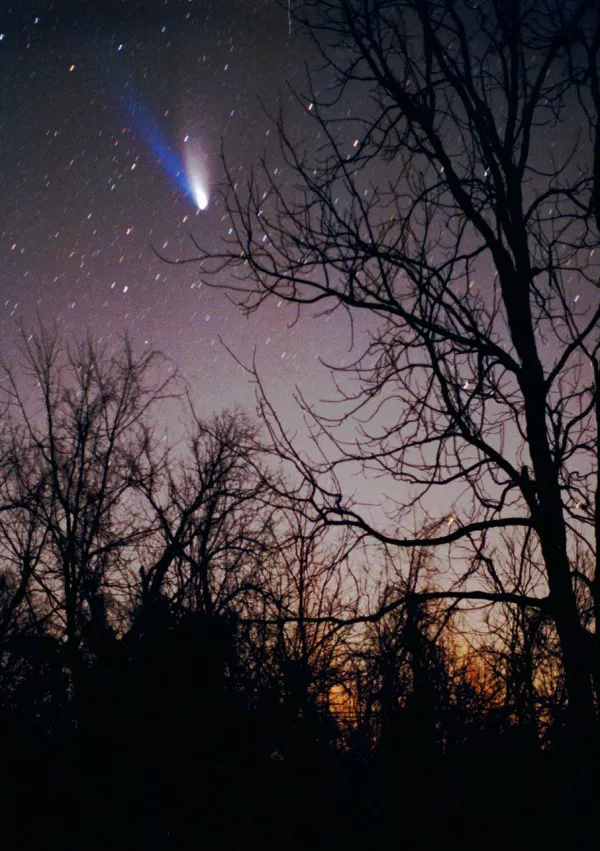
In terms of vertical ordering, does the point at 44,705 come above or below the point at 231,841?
above

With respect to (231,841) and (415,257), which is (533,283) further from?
(231,841)

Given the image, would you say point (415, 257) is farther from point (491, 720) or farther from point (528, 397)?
point (491, 720)

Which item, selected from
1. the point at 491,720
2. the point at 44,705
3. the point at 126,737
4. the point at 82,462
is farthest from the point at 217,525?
the point at 491,720

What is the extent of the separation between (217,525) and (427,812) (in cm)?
736

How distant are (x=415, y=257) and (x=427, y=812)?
9.61 metres

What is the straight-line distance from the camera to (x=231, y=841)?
9.55 metres

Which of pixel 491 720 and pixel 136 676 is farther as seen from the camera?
pixel 136 676

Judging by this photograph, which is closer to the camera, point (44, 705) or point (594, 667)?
point (594, 667)

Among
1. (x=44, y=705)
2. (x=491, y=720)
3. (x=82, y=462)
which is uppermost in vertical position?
(x=82, y=462)

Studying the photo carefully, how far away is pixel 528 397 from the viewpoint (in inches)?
179

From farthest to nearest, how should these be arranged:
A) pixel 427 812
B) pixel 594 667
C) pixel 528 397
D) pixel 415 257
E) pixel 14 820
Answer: pixel 427 812 < pixel 14 820 < pixel 415 257 < pixel 528 397 < pixel 594 667

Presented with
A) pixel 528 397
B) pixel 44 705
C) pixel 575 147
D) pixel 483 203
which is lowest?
pixel 44 705

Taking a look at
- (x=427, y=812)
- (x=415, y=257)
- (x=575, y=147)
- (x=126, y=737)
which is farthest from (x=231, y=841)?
(x=575, y=147)

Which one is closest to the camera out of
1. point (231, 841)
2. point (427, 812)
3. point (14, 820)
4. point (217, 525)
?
point (231, 841)
